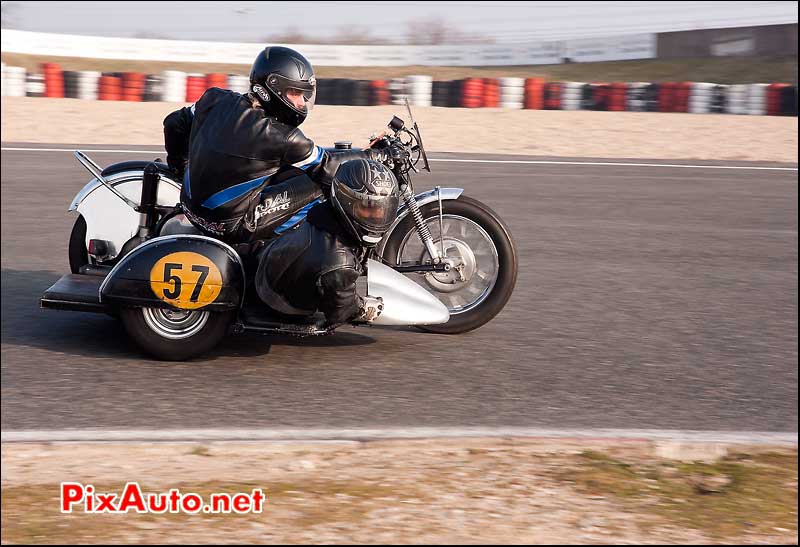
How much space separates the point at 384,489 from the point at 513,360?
189 cm

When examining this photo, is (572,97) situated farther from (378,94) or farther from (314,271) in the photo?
(314,271)

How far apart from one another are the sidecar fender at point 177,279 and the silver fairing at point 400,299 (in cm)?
73

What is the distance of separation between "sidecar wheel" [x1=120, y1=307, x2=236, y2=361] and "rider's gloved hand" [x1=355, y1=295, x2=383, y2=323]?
670mm

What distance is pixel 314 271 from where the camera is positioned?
5152 millimetres

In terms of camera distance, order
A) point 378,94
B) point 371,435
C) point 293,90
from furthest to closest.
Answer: point 378,94 → point 293,90 → point 371,435

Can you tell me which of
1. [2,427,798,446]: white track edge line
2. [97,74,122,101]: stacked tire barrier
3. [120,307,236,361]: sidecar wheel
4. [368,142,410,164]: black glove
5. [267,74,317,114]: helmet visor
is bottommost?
[2,427,798,446]: white track edge line

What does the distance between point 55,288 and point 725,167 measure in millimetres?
11062

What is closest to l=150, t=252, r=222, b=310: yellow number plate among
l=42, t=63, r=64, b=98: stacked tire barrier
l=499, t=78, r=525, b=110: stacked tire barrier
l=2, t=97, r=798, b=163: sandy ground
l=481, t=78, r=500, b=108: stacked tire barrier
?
l=2, t=97, r=798, b=163: sandy ground

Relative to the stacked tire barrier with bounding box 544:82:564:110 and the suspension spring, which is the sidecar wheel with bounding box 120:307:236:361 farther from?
the stacked tire barrier with bounding box 544:82:564:110

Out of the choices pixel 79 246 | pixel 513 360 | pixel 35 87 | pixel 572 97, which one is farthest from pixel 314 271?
pixel 35 87

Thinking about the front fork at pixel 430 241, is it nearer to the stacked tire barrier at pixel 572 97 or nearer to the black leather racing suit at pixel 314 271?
the black leather racing suit at pixel 314 271

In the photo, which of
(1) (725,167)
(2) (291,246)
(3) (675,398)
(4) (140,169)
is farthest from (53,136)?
(3) (675,398)

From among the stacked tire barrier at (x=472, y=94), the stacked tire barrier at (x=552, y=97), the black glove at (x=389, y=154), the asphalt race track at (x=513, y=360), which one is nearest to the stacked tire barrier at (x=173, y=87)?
the stacked tire barrier at (x=472, y=94)

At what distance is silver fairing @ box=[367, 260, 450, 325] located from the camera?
541 centimetres
